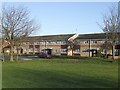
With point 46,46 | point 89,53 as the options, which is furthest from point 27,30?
point 46,46

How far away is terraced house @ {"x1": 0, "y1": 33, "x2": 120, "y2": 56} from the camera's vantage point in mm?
77137

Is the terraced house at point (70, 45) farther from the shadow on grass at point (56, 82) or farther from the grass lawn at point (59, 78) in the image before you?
the shadow on grass at point (56, 82)

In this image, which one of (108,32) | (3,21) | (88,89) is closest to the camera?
(88,89)

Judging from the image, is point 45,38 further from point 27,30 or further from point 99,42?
point 27,30

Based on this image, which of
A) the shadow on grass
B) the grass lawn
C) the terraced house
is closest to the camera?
the shadow on grass

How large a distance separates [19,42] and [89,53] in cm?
3376

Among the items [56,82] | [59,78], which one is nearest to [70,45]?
[59,78]

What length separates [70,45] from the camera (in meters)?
80.9

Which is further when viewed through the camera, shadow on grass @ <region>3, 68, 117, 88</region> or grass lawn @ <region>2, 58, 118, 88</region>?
grass lawn @ <region>2, 58, 118, 88</region>

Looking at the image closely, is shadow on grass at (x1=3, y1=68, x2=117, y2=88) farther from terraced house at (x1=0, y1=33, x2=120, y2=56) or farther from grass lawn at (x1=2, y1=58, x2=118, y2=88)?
terraced house at (x1=0, y1=33, x2=120, y2=56)

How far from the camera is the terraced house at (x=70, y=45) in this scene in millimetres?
77137

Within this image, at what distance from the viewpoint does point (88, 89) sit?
1340 centimetres

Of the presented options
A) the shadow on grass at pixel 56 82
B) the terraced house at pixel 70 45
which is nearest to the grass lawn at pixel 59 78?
the shadow on grass at pixel 56 82

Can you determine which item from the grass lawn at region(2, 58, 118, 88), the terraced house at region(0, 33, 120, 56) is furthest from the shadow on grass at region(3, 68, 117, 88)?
the terraced house at region(0, 33, 120, 56)
